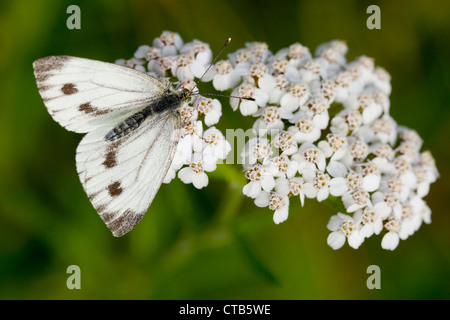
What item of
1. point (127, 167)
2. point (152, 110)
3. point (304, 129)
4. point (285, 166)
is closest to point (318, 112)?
point (304, 129)

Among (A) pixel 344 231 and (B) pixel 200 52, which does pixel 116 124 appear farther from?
(A) pixel 344 231

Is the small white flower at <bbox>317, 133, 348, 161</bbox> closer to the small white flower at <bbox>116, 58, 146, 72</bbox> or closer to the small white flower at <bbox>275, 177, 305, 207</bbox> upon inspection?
the small white flower at <bbox>275, 177, 305, 207</bbox>

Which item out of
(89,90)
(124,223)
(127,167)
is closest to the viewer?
(124,223)

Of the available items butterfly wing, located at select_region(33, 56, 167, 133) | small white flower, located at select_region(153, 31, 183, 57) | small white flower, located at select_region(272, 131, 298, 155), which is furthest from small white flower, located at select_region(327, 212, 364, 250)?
small white flower, located at select_region(153, 31, 183, 57)

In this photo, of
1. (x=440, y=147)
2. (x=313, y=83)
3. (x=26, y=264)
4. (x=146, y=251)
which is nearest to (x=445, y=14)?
(x=440, y=147)

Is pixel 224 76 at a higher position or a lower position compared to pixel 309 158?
higher

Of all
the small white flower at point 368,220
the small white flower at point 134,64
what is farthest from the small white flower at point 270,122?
the small white flower at point 134,64

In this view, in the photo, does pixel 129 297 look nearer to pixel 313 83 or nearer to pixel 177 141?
pixel 177 141
